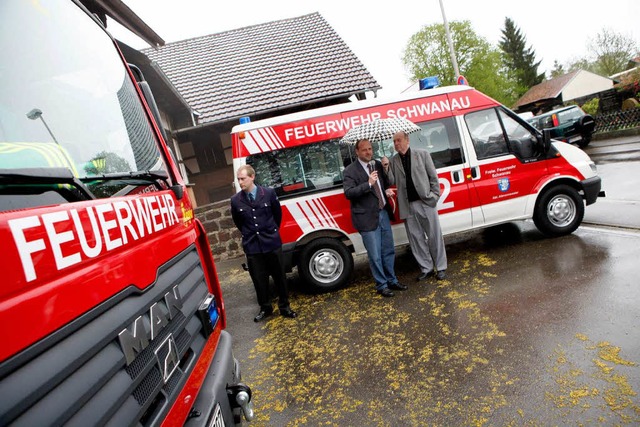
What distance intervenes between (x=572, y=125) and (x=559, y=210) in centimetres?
1477

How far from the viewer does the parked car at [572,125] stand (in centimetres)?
1649

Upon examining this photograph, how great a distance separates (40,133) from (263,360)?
9.86ft

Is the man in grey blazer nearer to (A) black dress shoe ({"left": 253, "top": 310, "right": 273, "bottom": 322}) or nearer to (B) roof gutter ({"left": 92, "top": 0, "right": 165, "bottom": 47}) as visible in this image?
(A) black dress shoe ({"left": 253, "top": 310, "right": 273, "bottom": 322})

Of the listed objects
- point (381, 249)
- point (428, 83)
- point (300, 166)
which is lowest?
point (381, 249)

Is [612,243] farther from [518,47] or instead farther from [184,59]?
[518,47]

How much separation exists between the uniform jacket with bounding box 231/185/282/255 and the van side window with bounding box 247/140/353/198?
29.3 inches

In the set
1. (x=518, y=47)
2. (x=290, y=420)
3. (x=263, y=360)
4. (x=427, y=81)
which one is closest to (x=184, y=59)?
(x=427, y=81)

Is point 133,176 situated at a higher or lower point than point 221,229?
higher

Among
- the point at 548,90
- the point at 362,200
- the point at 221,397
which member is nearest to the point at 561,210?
the point at 362,200

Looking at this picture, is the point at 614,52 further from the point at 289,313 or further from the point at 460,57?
the point at 289,313

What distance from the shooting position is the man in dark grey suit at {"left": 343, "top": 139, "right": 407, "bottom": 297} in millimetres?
4777

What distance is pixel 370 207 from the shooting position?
4.79 meters

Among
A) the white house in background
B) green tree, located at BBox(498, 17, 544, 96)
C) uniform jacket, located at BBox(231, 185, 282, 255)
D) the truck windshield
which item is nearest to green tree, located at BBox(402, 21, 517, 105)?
the white house in background

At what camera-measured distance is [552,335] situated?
129 inches
